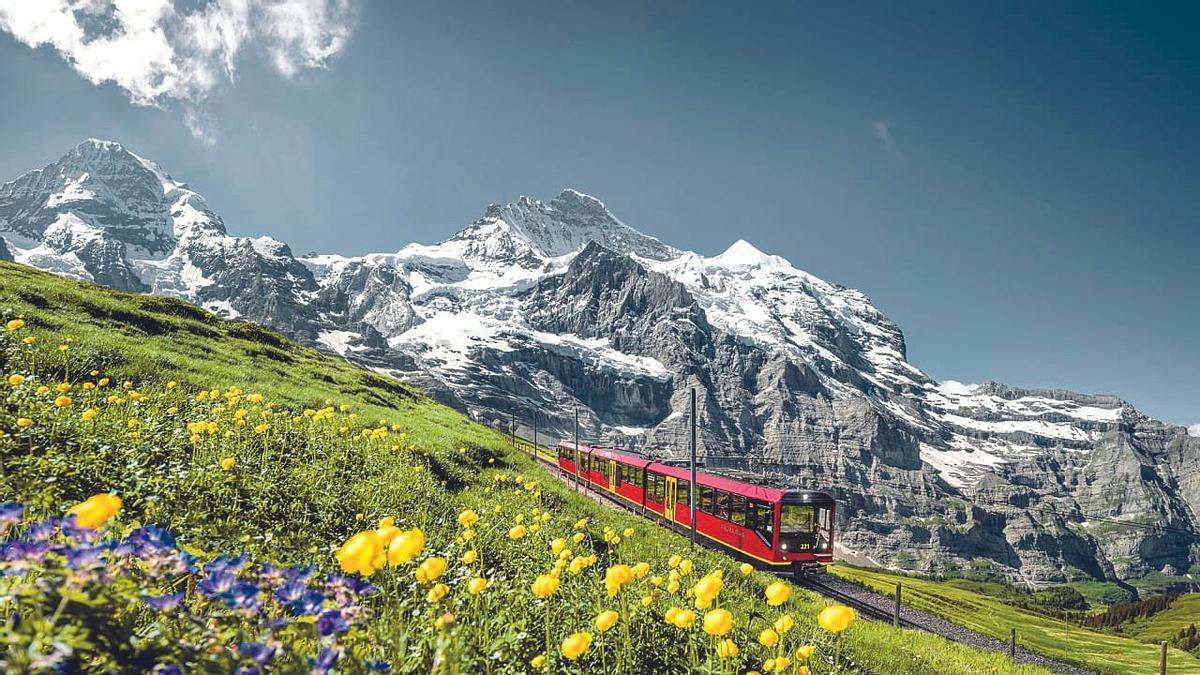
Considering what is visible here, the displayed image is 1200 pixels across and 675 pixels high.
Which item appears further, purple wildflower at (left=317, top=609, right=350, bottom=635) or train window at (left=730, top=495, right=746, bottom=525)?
train window at (left=730, top=495, right=746, bottom=525)

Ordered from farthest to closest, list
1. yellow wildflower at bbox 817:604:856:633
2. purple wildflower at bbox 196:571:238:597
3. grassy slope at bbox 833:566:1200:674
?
grassy slope at bbox 833:566:1200:674 → yellow wildflower at bbox 817:604:856:633 → purple wildflower at bbox 196:571:238:597

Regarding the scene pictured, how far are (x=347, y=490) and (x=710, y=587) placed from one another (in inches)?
252

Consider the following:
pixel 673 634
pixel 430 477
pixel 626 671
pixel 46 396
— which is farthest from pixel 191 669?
pixel 430 477

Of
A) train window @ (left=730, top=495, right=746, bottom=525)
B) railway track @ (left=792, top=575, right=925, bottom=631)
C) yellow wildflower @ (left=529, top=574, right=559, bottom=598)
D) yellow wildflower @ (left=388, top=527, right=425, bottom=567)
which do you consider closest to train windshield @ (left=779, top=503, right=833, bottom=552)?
railway track @ (left=792, top=575, right=925, bottom=631)

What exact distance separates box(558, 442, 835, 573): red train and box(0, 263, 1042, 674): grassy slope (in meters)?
8.86

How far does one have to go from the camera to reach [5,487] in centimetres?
468

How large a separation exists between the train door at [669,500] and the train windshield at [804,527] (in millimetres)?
7125

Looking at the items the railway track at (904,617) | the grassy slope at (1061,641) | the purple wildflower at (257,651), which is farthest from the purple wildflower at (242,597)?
the grassy slope at (1061,641)

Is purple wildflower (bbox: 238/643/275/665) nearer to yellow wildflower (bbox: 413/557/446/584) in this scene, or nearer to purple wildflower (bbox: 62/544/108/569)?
purple wildflower (bbox: 62/544/108/569)

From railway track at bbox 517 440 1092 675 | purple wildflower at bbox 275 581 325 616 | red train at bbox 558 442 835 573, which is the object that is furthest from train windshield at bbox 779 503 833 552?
purple wildflower at bbox 275 581 325 616

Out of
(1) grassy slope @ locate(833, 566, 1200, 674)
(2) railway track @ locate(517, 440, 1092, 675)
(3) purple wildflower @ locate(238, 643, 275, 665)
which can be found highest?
(3) purple wildflower @ locate(238, 643, 275, 665)

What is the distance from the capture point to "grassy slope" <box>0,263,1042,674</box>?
443 centimetres

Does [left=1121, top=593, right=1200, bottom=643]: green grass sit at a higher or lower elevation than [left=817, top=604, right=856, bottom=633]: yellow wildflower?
lower

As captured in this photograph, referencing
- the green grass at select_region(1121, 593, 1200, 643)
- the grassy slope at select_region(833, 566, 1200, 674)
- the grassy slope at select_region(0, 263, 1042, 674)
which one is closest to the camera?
the grassy slope at select_region(0, 263, 1042, 674)
